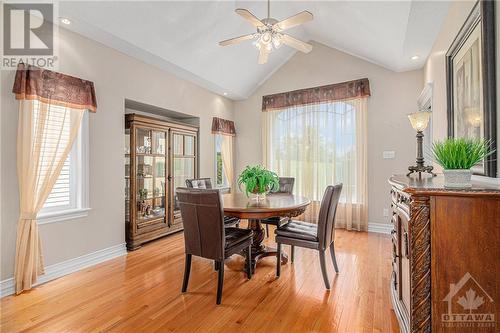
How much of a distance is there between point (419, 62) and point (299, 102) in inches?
77.9

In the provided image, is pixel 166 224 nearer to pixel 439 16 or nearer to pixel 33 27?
pixel 33 27

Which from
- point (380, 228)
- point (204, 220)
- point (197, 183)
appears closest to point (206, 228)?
point (204, 220)

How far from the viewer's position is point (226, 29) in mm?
3820

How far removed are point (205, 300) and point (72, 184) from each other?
6.75 feet

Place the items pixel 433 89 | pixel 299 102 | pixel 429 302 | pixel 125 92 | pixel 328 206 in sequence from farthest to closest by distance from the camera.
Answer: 1. pixel 299 102
2. pixel 125 92
3. pixel 433 89
4. pixel 328 206
5. pixel 429 302

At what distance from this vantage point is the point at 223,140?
18.0 ft

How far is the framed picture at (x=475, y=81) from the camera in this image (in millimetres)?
1556

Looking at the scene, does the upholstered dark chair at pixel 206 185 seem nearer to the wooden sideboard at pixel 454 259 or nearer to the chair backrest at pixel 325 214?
the chair backrest at pixel 325 214

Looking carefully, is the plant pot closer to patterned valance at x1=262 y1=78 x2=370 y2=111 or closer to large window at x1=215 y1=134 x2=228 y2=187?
patterned valance at x1=262 y1=78 x2=370 y2=111

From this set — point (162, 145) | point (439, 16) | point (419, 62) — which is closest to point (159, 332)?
point (162, 145)

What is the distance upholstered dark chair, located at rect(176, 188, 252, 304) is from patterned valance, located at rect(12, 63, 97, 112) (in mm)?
1666

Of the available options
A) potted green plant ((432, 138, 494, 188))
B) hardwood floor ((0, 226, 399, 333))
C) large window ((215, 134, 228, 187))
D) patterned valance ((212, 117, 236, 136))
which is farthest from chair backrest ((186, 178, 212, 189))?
potted green plant ((432, 138, 494, 188))

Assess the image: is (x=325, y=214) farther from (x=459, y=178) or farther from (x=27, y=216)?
(x=27, y=216)

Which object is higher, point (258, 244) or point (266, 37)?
point (266, 37)
